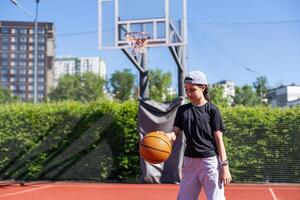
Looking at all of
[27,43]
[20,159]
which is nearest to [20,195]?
[20,159]

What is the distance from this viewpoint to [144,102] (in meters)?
12.2

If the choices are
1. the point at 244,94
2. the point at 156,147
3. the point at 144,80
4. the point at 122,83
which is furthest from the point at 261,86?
the point at 156,147

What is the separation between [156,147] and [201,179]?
589 millimetres

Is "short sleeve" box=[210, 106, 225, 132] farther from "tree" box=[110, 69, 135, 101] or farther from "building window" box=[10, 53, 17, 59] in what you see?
"building window" box=[10, 53, 17, 59]

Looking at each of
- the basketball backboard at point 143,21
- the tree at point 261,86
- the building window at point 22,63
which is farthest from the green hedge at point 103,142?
the building window at point 22,63

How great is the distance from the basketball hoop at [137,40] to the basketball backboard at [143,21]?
8 centimetres

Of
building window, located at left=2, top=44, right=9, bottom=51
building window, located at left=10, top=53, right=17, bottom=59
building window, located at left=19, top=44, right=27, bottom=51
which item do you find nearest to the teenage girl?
building window, located at left=19, top=44, right=27, bottom=51

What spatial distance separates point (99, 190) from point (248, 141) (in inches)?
168

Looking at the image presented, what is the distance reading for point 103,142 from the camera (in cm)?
1298

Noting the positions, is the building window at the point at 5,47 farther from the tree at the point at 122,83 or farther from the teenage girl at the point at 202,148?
the teenage girl at the point at 202,148

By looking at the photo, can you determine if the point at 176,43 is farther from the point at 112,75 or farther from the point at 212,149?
the point at 112,75

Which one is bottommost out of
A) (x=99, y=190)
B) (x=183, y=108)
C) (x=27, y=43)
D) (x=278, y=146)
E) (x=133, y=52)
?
(x=99, y=190)

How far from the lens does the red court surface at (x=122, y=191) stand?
31.0 feet

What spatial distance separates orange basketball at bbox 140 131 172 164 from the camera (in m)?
4.57
